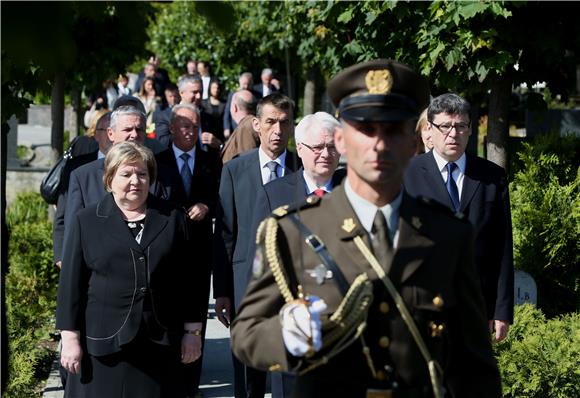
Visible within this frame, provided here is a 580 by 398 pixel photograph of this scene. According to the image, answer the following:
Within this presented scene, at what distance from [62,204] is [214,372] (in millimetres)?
1755

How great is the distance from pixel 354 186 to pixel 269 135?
3988 mm

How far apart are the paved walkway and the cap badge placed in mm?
4816

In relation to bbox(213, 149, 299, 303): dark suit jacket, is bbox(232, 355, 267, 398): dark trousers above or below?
below

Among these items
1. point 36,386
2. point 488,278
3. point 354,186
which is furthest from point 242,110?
point 354,186

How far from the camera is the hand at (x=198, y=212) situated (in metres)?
8.26

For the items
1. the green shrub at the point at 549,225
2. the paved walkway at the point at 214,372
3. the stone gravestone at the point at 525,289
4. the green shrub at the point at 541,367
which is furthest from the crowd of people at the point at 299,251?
the green shrub at the point at 549,225

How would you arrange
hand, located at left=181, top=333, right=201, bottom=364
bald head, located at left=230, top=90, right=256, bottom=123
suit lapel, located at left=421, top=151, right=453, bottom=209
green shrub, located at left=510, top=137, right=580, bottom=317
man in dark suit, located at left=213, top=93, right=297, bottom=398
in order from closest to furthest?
hand, located at left=181, top=333, right=201, bottom=364 → suit lapel, located at left=421, top=151, right=453, bottom=209 → man in dark suit, located at left=213, top=93, right=297, bottom=398 → green shrub, located at left=510, top=137, right=580, bottom=317 → bald head, located at left=230, top=90, right=256, bottom=123

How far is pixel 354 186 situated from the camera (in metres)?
3.91

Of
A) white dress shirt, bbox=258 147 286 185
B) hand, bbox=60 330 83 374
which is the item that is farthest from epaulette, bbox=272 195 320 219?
white dress shirt, bbox=258 147 286 185

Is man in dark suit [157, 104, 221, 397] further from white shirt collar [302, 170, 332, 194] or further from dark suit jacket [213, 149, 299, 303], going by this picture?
white shirt collar [302, 170, 332, 194]

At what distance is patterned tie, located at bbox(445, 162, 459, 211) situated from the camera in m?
6.80

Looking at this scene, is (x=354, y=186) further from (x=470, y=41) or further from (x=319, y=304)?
(x=470, y=41)

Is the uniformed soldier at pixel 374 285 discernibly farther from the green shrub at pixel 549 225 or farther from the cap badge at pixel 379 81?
the green shrub at pixel 549 225

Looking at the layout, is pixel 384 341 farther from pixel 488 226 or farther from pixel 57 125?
pixel 57 125
